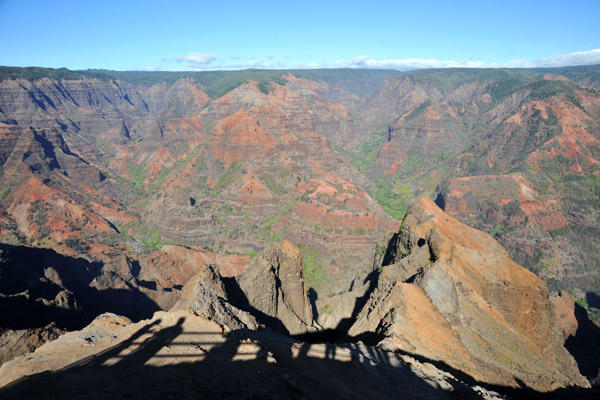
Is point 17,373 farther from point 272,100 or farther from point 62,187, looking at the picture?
point 272,100

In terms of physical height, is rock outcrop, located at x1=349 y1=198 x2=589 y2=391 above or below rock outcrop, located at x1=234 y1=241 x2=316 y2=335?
above

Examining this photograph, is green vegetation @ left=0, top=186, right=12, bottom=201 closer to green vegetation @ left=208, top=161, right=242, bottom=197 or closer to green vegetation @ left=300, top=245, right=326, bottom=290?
green vegetation @ left=208, top=161, right=242, bottom=197

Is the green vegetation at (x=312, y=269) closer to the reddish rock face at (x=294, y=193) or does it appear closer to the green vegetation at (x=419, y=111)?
the reddish rock face at (x=294, y=193)

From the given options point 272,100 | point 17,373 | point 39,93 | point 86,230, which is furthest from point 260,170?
point 39,93

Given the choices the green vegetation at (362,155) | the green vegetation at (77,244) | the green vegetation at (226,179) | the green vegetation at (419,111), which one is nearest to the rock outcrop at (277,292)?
the green vegetation at (77,244)

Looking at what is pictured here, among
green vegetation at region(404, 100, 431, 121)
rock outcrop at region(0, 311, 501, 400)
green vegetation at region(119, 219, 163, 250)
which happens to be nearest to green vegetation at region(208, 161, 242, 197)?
green vegetation at region(119, 219, 163, 250)
